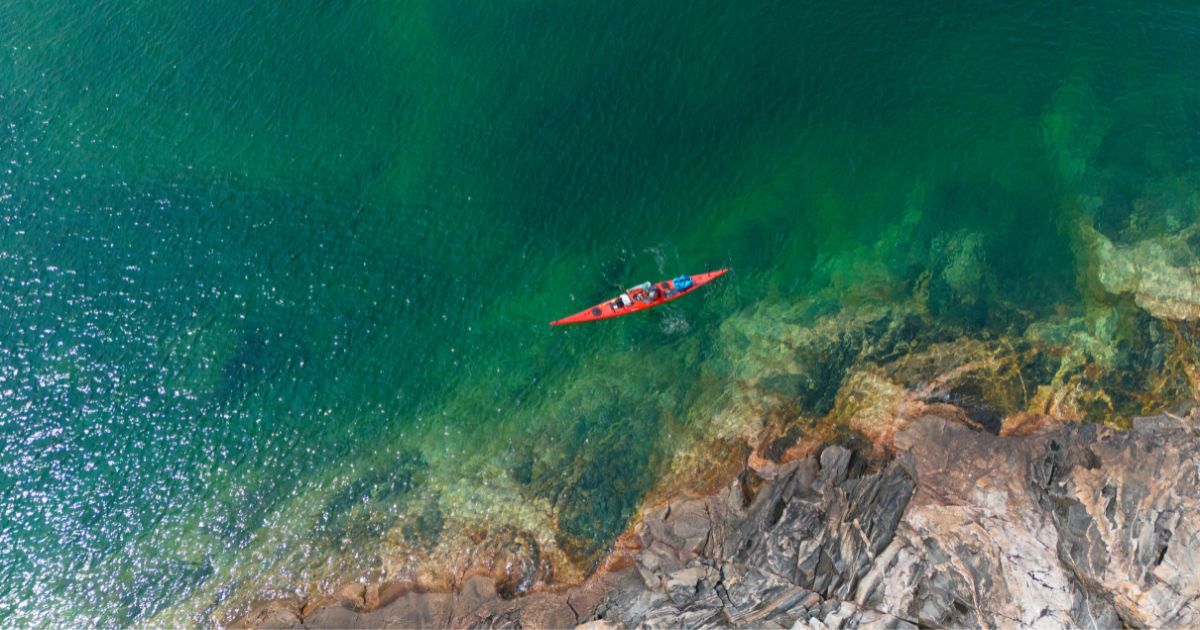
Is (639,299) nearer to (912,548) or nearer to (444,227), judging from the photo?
(444,227)

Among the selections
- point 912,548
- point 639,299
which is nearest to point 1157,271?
point 912,548

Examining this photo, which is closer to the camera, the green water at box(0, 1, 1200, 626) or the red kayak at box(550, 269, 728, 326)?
the green water at box(0, 1, 1200, 626)

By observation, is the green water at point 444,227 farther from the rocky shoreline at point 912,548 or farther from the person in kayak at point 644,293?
the rocky shoreline at point 912,548

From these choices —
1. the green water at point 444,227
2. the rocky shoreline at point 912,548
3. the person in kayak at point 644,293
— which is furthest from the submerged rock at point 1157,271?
the person in kayak at point 644,293

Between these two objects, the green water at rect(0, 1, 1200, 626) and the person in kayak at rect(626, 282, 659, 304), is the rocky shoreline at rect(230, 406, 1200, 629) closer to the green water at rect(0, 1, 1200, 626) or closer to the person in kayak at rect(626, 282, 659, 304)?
the green water at rect(0, 1, 1200, 626)

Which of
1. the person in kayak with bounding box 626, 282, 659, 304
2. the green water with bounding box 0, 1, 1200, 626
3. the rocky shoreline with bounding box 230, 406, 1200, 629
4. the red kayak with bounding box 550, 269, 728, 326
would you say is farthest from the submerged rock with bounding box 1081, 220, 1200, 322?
the person in kayak with bounding box 626, 282, 659, 304

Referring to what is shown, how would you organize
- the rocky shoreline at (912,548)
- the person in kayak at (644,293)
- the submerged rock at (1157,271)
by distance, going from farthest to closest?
the person in kayak at (644,293) → the submerged rock at (1157,271) → the rocky shoreline at (912,548)
